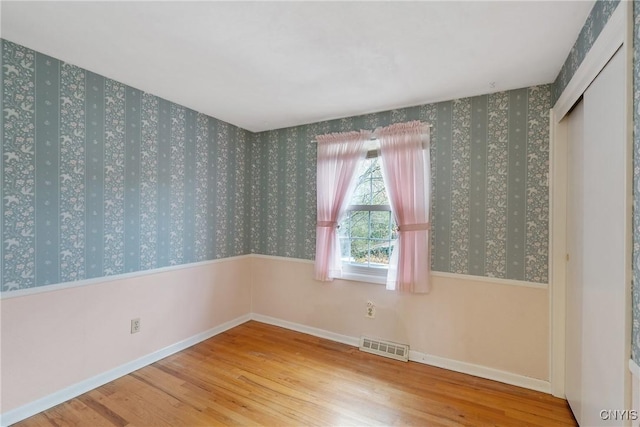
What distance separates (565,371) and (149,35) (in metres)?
3.66

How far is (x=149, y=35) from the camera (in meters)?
1.71

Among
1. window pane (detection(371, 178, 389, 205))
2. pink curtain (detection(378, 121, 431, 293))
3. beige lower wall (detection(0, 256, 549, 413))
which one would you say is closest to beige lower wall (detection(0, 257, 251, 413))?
beige lower wall (detection(0, 256, 549, 413))

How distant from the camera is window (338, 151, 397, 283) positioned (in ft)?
9.63

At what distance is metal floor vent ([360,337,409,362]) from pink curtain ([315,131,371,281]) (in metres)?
0.73

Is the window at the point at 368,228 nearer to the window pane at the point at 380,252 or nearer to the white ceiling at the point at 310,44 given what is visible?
the window pane at the point at 380,252

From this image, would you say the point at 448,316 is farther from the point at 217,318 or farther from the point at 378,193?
the point at 217,318

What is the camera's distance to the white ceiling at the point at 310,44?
4.86 feet

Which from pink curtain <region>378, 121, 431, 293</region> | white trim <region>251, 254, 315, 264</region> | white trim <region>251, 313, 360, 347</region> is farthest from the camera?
white trim <region>251, 254, 315, 264</region>

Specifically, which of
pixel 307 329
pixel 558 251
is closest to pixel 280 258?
pixel 307 329

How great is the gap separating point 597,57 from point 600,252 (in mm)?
970

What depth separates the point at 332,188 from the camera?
3066 millimetres

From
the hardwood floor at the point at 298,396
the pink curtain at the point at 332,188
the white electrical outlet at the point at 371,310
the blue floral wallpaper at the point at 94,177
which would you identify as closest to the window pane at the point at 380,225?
the pink curtain at the point at 332,188

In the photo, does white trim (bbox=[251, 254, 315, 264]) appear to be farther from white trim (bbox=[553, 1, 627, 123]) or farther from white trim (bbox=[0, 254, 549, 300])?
white trim (bbox=[553, 1, 627, 123])

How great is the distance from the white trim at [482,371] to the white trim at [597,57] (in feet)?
6.74
